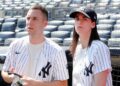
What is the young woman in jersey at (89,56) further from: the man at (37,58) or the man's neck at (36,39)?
the man's neck at (36,39)

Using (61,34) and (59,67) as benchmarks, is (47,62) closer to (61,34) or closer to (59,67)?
(59,67)

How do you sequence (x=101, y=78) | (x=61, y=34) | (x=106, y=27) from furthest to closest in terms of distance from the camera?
(x=106, y=27)
(x=61, y=34)
(x=101, y=78)

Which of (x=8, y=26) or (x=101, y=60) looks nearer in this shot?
(x=101, y=60)

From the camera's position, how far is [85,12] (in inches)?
62.7

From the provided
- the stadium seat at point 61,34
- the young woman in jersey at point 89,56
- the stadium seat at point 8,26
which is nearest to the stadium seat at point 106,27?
the stadium seat at point 61,34

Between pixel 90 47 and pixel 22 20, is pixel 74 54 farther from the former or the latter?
pixel 22 20

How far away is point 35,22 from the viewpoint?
1598 millimetres

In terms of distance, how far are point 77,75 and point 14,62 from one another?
0.36m

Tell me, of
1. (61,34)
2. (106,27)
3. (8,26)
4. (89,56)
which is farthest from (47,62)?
(8,26)

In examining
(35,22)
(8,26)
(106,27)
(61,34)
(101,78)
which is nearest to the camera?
(101,78)

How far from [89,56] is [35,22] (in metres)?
0.34

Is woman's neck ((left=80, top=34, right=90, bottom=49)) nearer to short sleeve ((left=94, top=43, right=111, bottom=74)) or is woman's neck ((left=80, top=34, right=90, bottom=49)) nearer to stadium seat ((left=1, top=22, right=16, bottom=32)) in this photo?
short sleeve ((left=94, top=43, right=111, bottom=74))

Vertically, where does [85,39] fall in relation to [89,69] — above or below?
above

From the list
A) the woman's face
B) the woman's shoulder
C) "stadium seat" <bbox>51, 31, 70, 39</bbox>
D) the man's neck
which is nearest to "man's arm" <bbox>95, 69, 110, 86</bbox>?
the woman's shoulder
